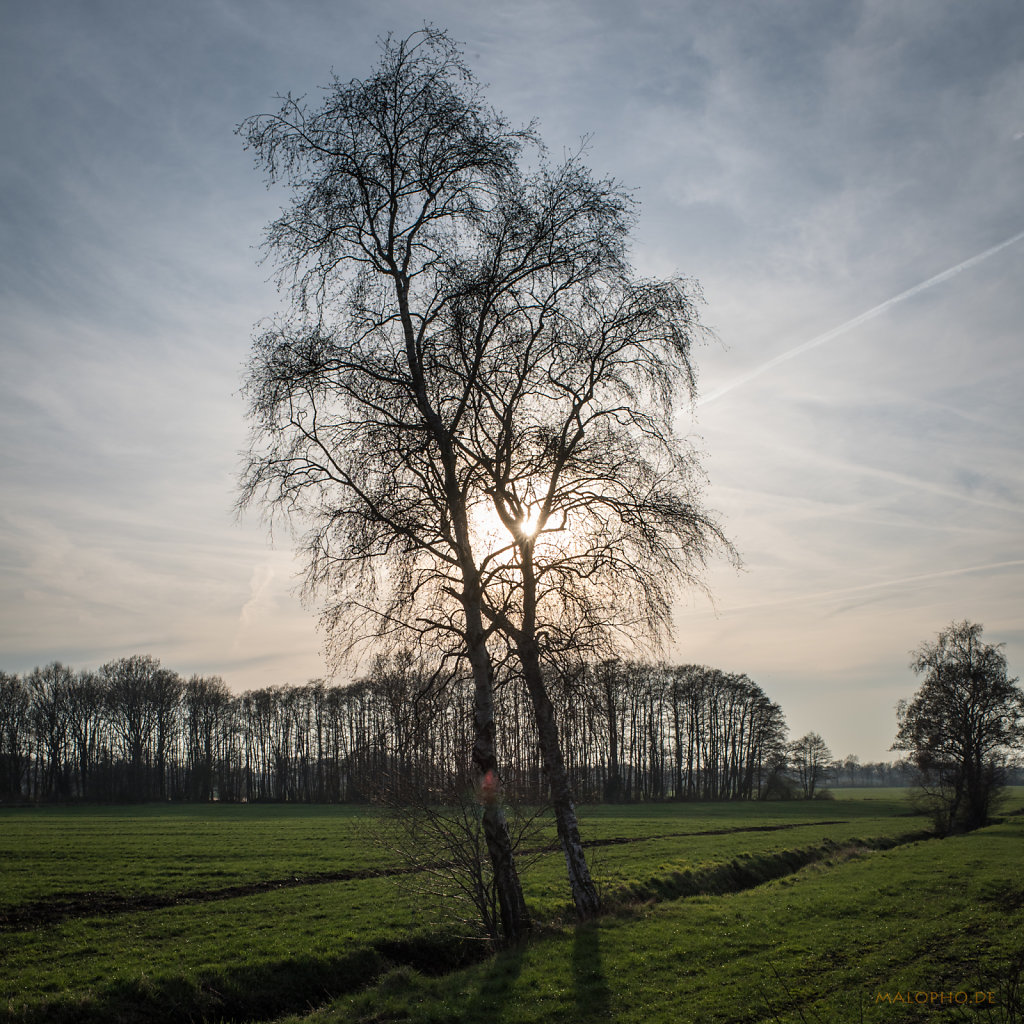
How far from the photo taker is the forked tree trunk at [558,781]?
13875mm

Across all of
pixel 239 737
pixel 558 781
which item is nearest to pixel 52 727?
pixel 239 737

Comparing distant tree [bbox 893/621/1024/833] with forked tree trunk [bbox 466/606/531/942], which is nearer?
forked tree trunk [bbox 466/606/531/942]

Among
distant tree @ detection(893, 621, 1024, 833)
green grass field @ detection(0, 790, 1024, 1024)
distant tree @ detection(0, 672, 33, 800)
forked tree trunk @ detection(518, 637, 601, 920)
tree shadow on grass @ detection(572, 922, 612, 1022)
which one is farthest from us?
distant tree @ detection(0, 672, 33, 800)

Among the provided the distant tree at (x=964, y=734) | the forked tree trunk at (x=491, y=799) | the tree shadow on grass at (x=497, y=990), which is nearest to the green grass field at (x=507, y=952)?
the tree shadow on grass at (x=497, y=990)

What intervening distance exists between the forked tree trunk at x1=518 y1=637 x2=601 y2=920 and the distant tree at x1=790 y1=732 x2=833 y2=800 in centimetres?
8848

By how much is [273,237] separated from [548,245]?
5.18 m

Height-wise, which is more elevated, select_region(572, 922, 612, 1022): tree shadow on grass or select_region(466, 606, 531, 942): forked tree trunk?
select_region(466, 606, 531, 942): forked tree trunk

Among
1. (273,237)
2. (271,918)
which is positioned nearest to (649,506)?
(273,237)

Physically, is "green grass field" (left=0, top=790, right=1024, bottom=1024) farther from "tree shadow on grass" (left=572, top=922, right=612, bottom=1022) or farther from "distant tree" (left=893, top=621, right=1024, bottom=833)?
"distant tree" (left=893, top=621, right=1024, bottom=833)

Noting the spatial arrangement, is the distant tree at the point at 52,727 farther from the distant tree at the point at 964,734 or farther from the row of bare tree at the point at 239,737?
the distant tree at the point at 964,734

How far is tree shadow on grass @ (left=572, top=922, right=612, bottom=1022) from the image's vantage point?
8742 millimetres

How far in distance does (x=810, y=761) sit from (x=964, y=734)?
5587 cm

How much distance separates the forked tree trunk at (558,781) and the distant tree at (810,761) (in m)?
88.5

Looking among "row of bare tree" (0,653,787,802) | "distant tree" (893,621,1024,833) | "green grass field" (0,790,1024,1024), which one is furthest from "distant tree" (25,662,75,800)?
"distant tree" (893,621,1024,833)
